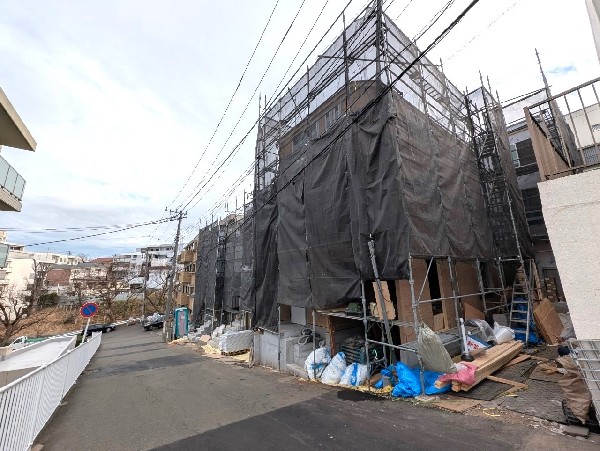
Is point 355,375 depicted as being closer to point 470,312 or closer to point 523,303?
point 470,312

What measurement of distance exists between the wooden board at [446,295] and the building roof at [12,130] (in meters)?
14.2

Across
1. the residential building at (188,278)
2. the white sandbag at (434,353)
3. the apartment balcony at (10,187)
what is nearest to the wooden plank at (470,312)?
the white sandbag at (434,353)

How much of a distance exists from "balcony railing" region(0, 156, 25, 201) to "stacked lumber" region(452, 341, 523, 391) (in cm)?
1507

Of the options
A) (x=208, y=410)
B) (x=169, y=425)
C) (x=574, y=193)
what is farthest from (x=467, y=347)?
(x=169, y=425)

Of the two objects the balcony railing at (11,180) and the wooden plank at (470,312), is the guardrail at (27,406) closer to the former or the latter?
the balcony railing at (11,180)

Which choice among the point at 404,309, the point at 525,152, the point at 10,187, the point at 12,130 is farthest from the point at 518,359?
the point at 10,187

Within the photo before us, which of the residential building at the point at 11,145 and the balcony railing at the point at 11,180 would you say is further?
the balcony railing at the point at 11,180

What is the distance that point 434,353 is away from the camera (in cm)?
515

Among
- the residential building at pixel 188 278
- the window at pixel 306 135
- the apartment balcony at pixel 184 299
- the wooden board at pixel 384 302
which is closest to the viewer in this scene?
the wooden board at pixel 384 302

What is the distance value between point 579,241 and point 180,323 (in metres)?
26.5

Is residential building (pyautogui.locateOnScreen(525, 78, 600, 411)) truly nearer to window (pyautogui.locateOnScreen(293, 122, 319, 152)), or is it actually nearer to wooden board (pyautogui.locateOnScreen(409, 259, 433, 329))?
wooden board (pyautogui.locateOnScreen(409, 259, 433, 329))

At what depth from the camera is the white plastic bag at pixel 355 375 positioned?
6.53 m

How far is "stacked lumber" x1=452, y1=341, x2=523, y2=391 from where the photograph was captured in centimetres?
521

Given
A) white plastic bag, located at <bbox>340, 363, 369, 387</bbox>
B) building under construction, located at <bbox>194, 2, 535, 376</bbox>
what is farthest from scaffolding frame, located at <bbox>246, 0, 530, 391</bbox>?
white plastic bag, located at <bbox>340, 363, 369, 387</bbox>
